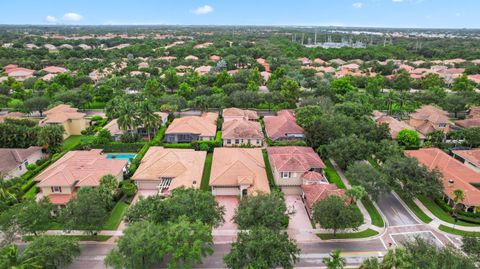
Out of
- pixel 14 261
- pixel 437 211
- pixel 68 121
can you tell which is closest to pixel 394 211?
pixel 437 211

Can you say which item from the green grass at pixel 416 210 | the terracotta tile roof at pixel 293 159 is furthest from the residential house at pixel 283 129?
the green grass at pixel 416 210

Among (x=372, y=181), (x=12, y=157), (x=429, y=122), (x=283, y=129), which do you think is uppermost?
(x=429, y=122)

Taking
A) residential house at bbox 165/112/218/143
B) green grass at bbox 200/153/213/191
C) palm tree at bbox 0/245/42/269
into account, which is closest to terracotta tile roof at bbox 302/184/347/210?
green grass at bbox 200/153/213/191

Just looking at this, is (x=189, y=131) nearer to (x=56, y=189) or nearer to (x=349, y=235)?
(x=56, y=189)

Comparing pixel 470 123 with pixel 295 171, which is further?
pixel 470 123

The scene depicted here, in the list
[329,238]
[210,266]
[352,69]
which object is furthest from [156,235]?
[352,69]

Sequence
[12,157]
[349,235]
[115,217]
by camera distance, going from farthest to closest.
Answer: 1. [12,157]
2. [115,217]
3. [349,235]
